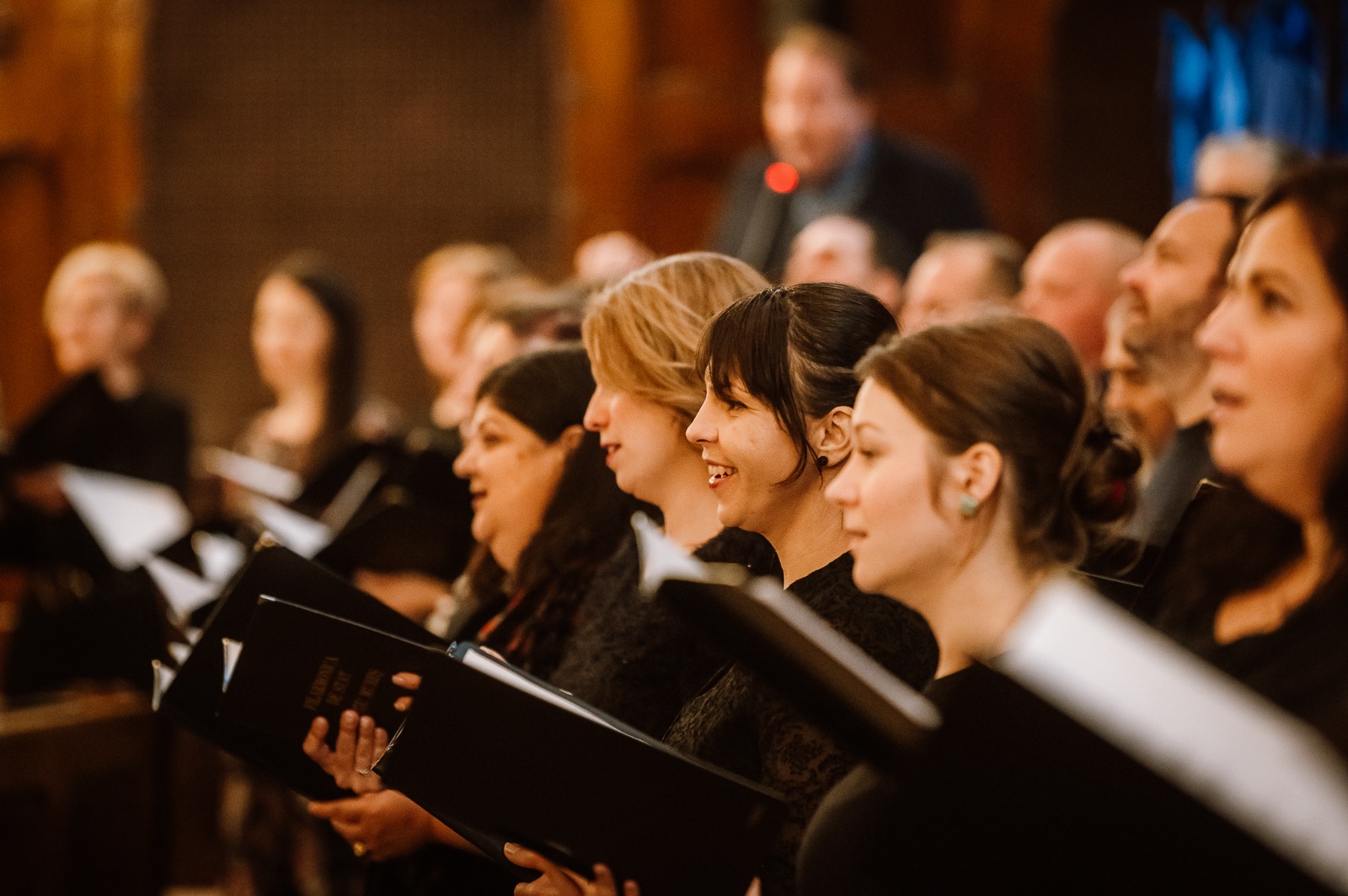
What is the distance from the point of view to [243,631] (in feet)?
6.24

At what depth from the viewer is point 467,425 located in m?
2.38

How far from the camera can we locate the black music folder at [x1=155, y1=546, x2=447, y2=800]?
6.30 feet

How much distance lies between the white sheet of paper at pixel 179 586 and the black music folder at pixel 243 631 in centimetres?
54

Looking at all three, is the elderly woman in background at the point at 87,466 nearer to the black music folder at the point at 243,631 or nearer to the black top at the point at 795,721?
the black music folder at the point at 243,631

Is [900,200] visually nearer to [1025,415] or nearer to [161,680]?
[161,680]

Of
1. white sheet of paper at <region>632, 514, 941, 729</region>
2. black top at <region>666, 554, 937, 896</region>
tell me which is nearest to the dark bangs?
black top at <region>666, 554, 937, 896</region>

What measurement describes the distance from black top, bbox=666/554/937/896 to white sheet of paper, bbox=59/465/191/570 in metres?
2.20

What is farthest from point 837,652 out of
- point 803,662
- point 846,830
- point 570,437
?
point 570,437

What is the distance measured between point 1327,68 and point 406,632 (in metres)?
4.28

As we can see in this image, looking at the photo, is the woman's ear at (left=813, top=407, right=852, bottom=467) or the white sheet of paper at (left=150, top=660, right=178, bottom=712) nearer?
the woman's ear at (left=813, top=407, right=852, bottom=467)

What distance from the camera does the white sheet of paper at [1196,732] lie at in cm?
92

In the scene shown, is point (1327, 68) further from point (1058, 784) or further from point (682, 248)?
point (1058, 784)

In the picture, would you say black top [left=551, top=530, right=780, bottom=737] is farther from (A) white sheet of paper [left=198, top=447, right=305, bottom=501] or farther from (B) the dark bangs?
(A) white sheet of paper [left=198, top=447, right=305, bottom=501]

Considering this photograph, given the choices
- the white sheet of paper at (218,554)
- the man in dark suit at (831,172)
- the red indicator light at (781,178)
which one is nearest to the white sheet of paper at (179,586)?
the white sheet of paper at (218,554)
